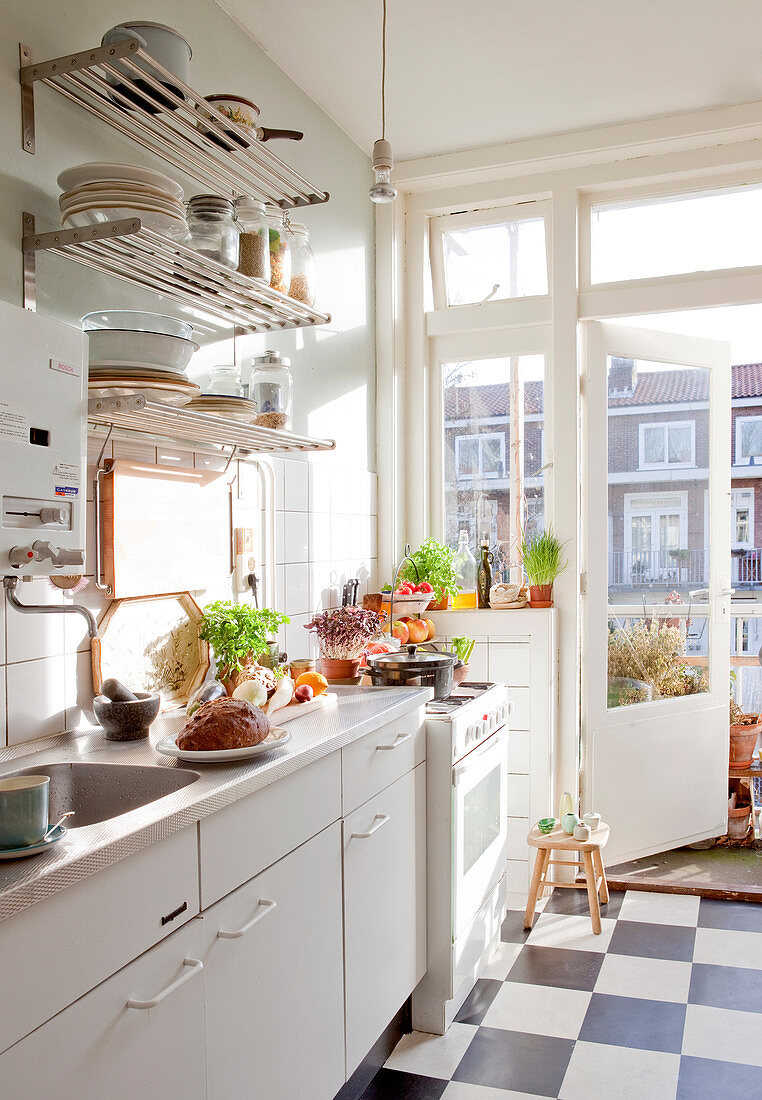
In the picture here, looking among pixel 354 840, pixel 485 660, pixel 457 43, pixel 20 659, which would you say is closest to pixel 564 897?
pixel 485 660

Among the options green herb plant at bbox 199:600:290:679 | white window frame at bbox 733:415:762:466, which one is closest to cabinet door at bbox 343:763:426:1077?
green herb plant at bbox 199:600:290:679

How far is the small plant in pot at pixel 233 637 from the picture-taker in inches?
83.8

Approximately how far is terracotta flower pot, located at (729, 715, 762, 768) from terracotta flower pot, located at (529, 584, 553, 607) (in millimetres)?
1122

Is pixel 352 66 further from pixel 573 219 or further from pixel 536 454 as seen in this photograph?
pixel 536 454

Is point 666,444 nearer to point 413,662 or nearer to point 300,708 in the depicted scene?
point 413,662

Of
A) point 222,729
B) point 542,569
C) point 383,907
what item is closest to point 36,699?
point 222,729

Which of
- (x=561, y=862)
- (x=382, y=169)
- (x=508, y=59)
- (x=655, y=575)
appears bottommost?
(x=561, y=862)

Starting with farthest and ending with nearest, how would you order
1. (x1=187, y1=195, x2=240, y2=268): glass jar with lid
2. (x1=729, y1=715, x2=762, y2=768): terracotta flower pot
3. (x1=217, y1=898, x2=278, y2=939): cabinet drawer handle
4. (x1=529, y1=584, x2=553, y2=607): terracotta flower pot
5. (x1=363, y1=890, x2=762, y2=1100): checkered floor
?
1. (x1=729, y1=715, x2=762, y2=768): terracotta flower pot
2. (x1=529, y1=584, x2=553, y2=607): terracotta flower pot
3. (x1=363, y1=890, x2=762, y2=1100): checkered floor
4. (x1=187, y1=195, x2=240, y2=268): glass jar with lid
5. (x1=217, y1=898, x2=278, y2=939): cabinet drawer handle

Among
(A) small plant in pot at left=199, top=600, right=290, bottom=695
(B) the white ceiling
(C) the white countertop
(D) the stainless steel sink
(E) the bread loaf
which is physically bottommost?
(D) the stainless steel sink

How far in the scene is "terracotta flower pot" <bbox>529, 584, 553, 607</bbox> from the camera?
3361 millimetres

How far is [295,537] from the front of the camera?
2.76 meters

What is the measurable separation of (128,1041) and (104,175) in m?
1.39

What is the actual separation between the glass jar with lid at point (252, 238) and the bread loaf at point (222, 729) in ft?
3.25

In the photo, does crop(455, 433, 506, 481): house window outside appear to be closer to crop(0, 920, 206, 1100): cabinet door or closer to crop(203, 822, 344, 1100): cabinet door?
crop(203, 822, 344, 1100): cabinet door
